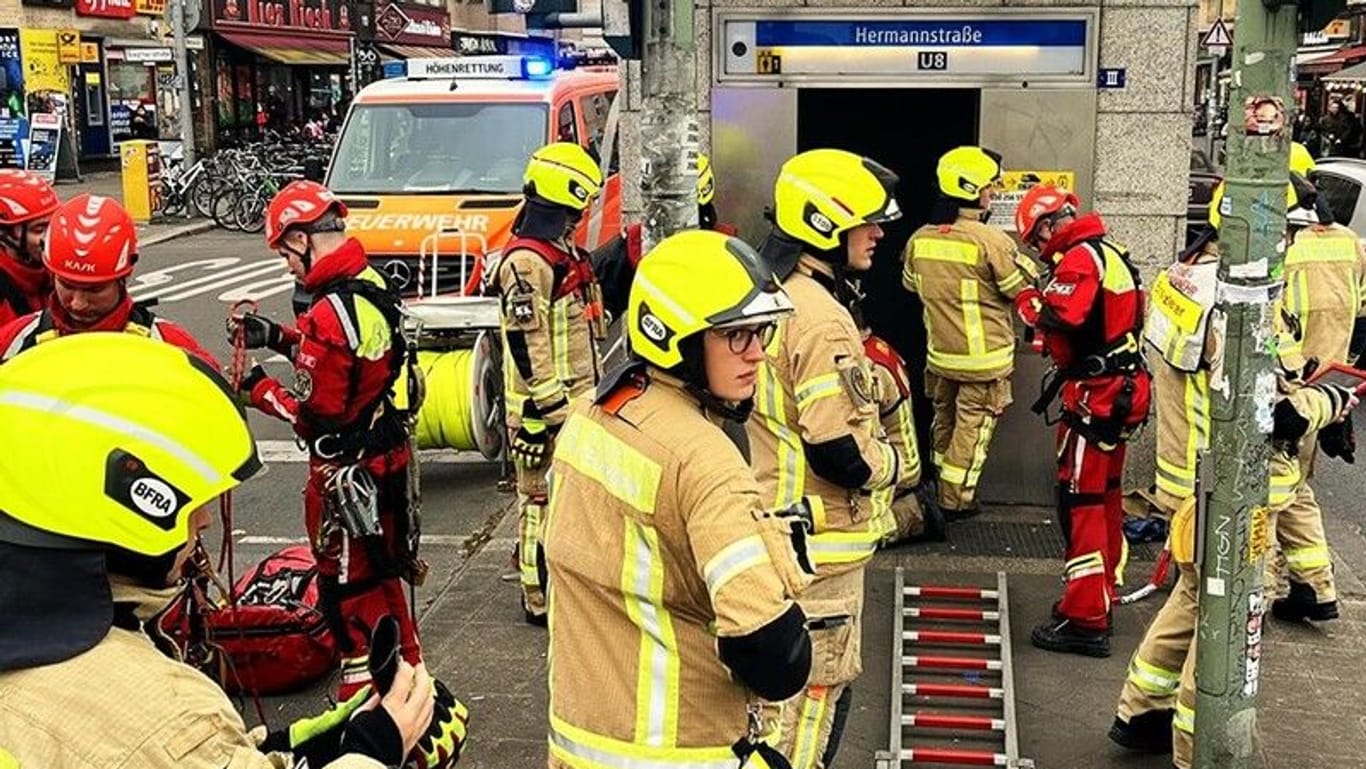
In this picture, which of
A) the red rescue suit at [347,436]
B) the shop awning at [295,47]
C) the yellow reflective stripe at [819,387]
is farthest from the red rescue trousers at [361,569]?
the shop awning at [295,47]

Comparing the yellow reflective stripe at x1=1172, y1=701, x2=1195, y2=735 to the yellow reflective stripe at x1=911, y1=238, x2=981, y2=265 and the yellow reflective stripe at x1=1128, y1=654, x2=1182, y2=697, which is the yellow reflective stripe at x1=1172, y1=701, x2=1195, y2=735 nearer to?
the yellow reflective stripe at x1=1128, y1=654, x2=1182, y2=697

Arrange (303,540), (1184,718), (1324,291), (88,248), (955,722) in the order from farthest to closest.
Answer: (303,540) → (1324,291) → (955,722) → (88,248) → (1184,718)

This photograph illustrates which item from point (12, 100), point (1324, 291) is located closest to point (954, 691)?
point (1324, 291)

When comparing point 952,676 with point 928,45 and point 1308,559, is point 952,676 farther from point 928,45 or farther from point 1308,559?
point 928,45

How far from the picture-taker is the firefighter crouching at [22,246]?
5.97 m

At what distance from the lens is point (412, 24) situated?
40312mm

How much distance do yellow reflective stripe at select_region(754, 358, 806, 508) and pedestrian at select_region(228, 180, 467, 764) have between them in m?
1.67

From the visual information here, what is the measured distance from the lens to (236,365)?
5.98m

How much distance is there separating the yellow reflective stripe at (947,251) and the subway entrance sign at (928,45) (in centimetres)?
90

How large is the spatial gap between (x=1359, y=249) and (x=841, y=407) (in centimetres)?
437

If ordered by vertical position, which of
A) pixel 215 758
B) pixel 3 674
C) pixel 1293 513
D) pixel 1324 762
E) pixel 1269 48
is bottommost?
pixel 1324 762

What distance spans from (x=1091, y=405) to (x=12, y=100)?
2581cm

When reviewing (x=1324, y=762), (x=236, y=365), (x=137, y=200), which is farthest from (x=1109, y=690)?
(x=137, y=200)

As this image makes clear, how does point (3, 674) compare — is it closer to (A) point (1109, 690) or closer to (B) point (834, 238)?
(B) point (834, 238)
